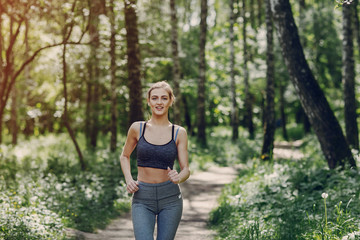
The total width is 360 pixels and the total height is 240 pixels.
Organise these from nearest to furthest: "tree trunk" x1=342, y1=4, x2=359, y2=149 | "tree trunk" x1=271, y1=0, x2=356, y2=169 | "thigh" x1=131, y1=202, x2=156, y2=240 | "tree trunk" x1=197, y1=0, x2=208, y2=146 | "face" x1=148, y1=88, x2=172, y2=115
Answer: "thigh" x1=131, y1=202, x2=156, y2=240, "face" x1=148, y1=88, x2=172, y2=115, "tree trunk" x1=271, y1=0, x2=356, y2=169, "tree trunk" x1=342, y1=4, x2=359, y2=149, "tree trunk" x1=197, y1=0, x2=208, y2=146

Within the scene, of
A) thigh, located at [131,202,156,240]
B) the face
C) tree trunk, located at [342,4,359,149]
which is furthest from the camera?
tree trunk, located at [342,4,359,149]

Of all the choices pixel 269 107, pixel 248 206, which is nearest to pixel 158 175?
pixel 248 206

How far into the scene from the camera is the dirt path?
308 inches

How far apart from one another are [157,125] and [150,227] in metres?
0.93

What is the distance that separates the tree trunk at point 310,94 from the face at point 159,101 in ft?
20.0

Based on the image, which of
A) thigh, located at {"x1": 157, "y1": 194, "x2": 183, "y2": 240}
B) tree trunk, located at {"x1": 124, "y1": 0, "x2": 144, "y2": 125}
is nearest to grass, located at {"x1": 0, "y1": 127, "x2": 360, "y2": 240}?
thigh, located at {"x1": 157, "y1": 194, "x2": 183, "y2": 240}

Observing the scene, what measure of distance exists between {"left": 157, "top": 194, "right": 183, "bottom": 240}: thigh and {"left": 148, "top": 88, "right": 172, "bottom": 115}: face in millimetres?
819

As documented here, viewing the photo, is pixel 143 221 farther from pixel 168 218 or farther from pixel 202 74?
pixel 202 74

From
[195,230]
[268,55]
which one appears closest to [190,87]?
[268,55]

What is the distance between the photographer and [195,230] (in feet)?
27.4

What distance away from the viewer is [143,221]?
3.76 meters

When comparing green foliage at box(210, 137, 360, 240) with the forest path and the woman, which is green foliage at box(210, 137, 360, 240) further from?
the woman

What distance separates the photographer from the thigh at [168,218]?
384 centimetres

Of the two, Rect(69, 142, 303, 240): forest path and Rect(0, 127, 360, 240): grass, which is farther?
Rect(69, 142, 303, 240): forest path
